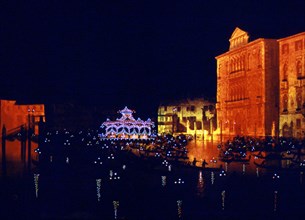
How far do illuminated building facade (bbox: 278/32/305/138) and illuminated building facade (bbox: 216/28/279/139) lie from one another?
1624 mm

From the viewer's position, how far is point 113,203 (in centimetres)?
1997

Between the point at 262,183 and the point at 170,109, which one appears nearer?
the point at 262,183

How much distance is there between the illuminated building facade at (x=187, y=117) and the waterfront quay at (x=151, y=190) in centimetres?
3653

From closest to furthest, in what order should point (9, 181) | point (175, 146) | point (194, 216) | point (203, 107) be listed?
point (194, 216), point (9, 181), point (175, 146), point (203, 107)

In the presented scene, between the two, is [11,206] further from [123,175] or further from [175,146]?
[175,146]

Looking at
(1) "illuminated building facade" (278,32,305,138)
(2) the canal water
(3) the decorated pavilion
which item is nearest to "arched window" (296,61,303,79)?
(1) "illuminated building facade" (278,32,305,138)

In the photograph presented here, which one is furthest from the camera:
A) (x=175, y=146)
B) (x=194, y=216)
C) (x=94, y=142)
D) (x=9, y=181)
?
(x=94, y=142)

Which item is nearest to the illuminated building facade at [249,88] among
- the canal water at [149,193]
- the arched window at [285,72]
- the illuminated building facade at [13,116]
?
the arched window at [285,72]

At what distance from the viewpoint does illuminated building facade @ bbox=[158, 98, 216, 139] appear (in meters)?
68.4

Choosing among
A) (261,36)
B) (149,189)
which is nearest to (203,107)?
(261,36)

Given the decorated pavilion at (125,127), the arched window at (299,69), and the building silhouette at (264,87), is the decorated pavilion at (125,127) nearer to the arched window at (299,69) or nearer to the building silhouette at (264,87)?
the building silhouette at (264,87)

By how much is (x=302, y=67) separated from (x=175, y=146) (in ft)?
50.7

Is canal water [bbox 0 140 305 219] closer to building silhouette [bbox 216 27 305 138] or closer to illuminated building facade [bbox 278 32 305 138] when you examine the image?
illuminated building facade [bbox 278 32 305 138]

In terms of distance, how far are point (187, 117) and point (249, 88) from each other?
18383mm
